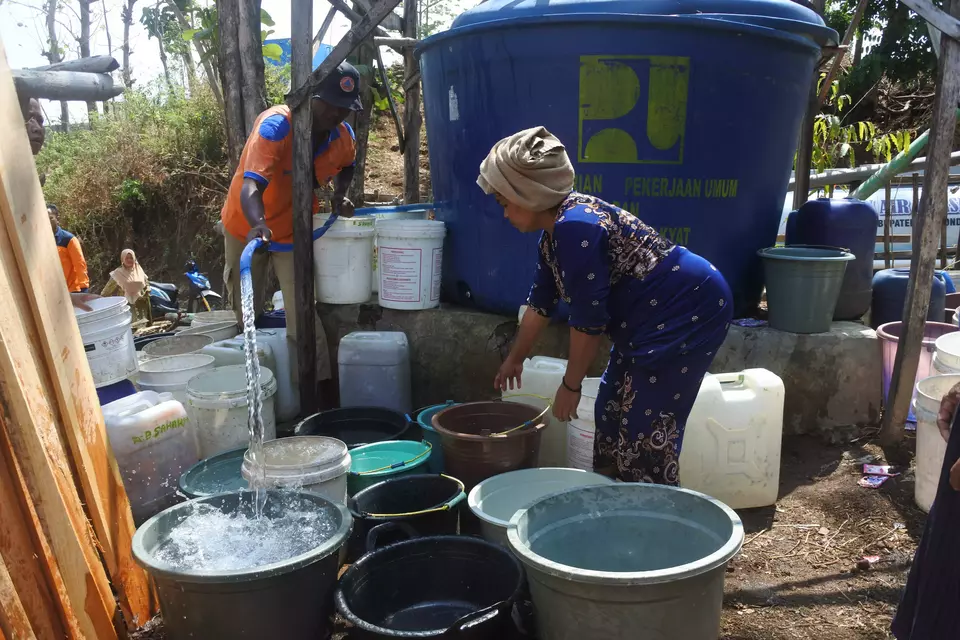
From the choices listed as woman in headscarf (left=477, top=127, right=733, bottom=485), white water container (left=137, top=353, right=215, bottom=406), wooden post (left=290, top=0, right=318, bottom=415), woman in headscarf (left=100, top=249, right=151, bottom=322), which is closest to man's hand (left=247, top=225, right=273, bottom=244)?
wooden post (left=290, top=0, right=318, bottom=415)

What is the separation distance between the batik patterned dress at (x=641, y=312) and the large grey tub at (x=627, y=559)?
0.42 metres

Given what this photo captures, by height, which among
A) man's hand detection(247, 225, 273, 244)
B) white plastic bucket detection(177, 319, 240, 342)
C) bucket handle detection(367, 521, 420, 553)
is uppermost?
man's hand detection(247, 225, 273, 244)

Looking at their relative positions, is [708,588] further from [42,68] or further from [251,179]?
[251,179]

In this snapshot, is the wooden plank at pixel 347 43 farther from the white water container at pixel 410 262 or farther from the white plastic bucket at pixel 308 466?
the white plastic bucket at pixel 308 466

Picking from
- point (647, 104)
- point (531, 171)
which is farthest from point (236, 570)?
point (647, 104)

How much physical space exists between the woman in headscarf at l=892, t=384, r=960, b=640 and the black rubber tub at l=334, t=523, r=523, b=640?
1087mm

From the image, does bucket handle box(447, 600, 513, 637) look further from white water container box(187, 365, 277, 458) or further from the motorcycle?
the motorcycle

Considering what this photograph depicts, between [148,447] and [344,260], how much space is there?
184 centimetres

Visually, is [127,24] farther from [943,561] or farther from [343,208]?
[943,561]

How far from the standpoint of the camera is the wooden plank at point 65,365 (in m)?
2.15

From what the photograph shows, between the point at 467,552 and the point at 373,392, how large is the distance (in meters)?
1.92

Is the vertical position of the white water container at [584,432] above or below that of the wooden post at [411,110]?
below

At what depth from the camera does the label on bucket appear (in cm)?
438

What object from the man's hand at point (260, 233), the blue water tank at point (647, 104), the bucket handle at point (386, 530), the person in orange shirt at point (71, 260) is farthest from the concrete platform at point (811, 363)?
the person in orange shirt at point (71, 260)
